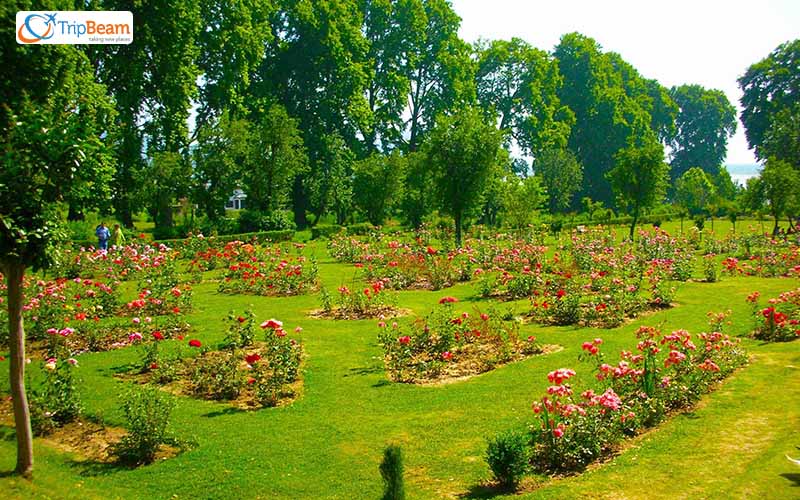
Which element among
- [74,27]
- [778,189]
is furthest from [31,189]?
[778,189]

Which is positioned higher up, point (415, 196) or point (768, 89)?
point (768, 89)

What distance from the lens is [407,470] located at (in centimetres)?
616

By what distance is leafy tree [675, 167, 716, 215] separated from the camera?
175ft

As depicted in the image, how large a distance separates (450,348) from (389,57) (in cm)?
3810

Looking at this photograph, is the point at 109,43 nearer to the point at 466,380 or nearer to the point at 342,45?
the point at 342,45

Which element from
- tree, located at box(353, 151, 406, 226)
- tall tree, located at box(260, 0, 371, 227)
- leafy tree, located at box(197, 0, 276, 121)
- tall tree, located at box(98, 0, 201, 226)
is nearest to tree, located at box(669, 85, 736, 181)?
tall tree, located at box(260, 0, 371, 227)

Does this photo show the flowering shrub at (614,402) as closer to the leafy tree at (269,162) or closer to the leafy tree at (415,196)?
the leafy tree at (415,196)

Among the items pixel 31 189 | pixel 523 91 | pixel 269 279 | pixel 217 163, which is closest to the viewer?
pixel 31 189

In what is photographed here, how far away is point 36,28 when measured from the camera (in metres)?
16.7

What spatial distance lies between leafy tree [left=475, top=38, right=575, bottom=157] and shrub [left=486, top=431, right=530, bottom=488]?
1842 inches

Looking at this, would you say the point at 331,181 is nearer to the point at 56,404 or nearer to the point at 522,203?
the point at 522,203

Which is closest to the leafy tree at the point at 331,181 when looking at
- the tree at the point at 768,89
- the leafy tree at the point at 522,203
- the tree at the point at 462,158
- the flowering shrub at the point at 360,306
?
the leafy tree at the point at 522,203

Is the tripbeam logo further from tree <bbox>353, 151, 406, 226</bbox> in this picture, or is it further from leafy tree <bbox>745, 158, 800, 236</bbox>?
leafy tree <bbox>745, 158, 800, 236</bbox>

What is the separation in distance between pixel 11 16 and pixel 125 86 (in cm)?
1437
